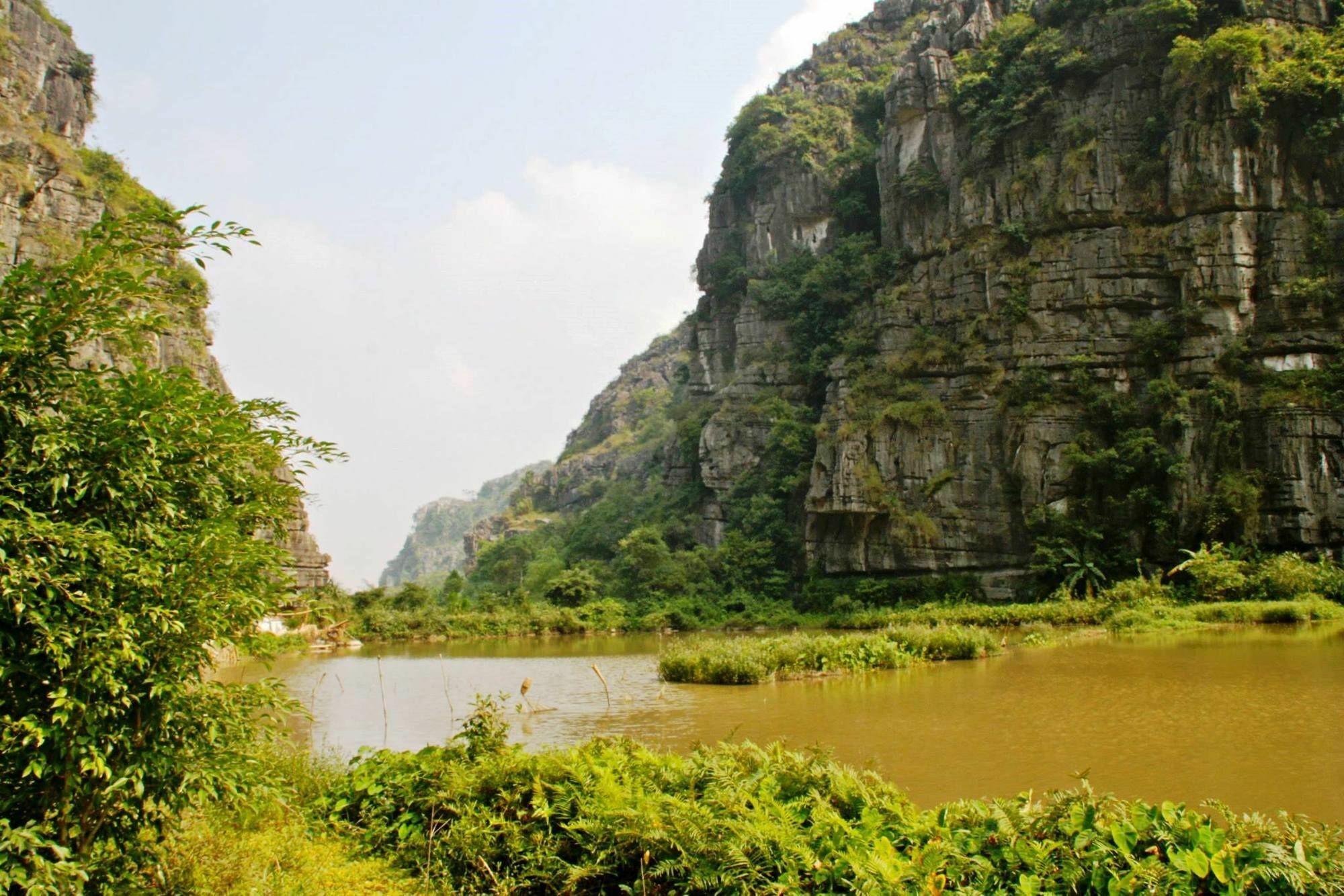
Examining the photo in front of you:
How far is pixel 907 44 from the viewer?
59000 millimetres

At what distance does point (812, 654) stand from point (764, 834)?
15221mm

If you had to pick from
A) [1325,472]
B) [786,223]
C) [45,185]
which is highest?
[786,223]

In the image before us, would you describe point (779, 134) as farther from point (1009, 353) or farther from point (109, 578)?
point (109, 578)

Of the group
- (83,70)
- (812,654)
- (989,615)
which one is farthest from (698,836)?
(83,70)

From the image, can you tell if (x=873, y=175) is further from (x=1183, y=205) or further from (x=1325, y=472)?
(x=1325, y=472)

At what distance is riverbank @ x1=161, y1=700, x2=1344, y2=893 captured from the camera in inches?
189

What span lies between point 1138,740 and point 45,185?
40312 millimetres

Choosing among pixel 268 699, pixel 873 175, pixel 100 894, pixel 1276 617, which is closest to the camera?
pixel 100 894

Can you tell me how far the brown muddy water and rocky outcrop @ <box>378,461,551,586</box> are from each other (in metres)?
134

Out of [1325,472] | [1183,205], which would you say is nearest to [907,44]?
[1183,205]

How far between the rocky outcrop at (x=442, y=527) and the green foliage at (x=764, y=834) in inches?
5720

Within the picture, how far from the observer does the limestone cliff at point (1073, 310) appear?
33.2m

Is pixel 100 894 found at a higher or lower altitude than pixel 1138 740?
higher

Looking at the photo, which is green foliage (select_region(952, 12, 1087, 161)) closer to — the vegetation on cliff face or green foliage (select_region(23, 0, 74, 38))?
the vegetation on cliff face
